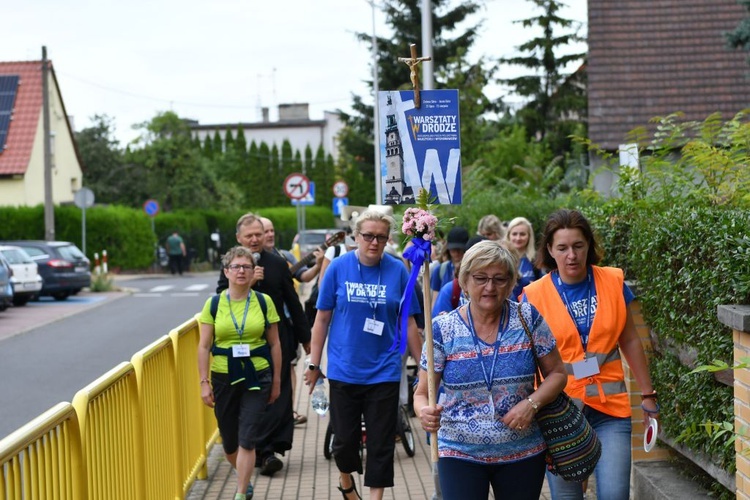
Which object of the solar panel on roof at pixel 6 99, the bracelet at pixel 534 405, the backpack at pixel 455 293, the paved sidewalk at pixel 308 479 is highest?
the solar panel on roof at pixel 6 99

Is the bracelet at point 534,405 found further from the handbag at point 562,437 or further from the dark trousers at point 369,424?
the dark trousers at point 369,424

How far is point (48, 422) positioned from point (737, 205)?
12.8ft

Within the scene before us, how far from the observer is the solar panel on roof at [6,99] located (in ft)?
156

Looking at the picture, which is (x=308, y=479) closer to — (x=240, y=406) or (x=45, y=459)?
(x=240, y=406)

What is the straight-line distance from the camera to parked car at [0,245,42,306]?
27281 mm

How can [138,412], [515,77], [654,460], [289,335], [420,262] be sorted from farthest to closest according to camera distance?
1. [515,77]
2. [289,335]
3. [654,460]
4. [138,412]
5. [420,262]

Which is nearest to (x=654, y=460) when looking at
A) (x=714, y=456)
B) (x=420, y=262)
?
(x=714, y=456)

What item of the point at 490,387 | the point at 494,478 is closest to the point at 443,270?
the point at 494,478

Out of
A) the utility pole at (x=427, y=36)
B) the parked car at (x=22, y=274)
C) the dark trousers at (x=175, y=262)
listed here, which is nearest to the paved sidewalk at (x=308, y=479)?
the utility pole at (x=427, y=36)

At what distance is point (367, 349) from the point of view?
6.94m

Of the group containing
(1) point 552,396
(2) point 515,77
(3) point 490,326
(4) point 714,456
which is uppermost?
(2) point 515,77

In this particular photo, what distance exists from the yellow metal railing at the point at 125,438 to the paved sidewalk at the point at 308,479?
0.68ft

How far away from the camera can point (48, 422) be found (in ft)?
13.2

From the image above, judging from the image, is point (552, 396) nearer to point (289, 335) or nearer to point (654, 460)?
point (654, 460)
